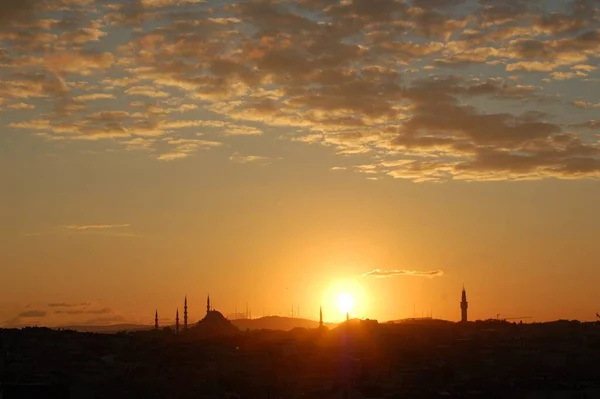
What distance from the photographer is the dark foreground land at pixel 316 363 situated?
69.1m

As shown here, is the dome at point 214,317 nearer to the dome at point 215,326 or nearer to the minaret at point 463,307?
the dome at point 215,326

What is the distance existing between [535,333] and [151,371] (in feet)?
186

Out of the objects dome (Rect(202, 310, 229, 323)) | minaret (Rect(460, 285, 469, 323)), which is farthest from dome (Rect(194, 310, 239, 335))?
minaret (Rect(460, 285, 469, 323))

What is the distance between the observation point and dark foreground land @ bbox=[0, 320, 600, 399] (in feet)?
227

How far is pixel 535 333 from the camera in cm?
11906

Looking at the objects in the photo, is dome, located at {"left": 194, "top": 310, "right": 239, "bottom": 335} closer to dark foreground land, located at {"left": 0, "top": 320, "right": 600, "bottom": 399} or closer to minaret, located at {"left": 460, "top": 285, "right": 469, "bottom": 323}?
dark foreground land, located at {"left": 0, "top": 320, "right": 600, "bottom": 399}

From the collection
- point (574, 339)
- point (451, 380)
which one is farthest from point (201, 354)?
point (574, 339)

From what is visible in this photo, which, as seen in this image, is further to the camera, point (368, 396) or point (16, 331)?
point (16, 331)

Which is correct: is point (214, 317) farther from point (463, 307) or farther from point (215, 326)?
point (463, 307)

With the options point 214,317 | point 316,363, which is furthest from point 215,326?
point 316,363

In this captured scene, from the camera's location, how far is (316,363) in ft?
299

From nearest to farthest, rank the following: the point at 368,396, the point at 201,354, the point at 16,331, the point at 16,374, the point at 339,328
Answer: the point at 368,396
the point at 16,374
the point at 201,354
the point at 16,331
the point at 339,328

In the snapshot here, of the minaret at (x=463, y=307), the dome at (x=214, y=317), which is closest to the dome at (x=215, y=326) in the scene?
the dome at (x=214, y=317)

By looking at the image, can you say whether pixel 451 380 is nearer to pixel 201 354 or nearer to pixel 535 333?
pixel 201 354
